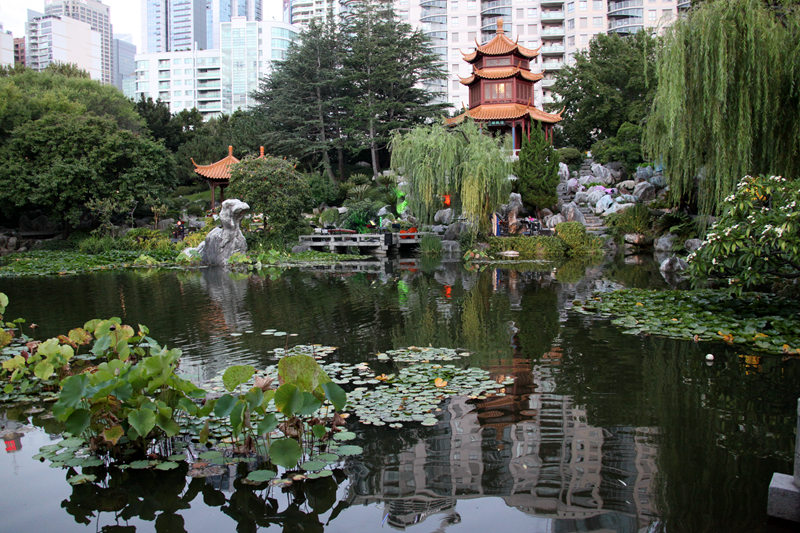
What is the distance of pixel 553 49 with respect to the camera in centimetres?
5009

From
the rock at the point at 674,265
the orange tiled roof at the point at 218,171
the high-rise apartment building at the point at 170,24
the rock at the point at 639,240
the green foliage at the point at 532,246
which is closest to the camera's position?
the rock at the point at 674,265

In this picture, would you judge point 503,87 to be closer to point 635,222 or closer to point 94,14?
point 635,222

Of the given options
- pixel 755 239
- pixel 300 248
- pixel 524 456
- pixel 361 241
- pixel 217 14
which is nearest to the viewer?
pixel 524 456

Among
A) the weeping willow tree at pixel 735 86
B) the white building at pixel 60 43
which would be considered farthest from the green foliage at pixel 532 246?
the white building at pixel 60 43

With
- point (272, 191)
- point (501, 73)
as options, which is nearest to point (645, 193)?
point (501, 73)

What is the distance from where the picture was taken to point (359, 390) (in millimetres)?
4941

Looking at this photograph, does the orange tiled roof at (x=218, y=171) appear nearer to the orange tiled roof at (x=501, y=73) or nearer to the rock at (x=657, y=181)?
the orange tiled roof at (x=501, y=73)

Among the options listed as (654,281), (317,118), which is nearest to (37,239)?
(317,118)

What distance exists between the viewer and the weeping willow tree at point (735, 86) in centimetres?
899

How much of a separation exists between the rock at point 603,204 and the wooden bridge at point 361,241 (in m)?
7.90

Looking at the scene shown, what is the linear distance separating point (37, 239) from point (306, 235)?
1199cm

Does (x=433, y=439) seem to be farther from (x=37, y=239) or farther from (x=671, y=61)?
(x=37, y=239)

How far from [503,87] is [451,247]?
1230cm

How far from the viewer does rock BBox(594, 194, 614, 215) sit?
24281 mm
